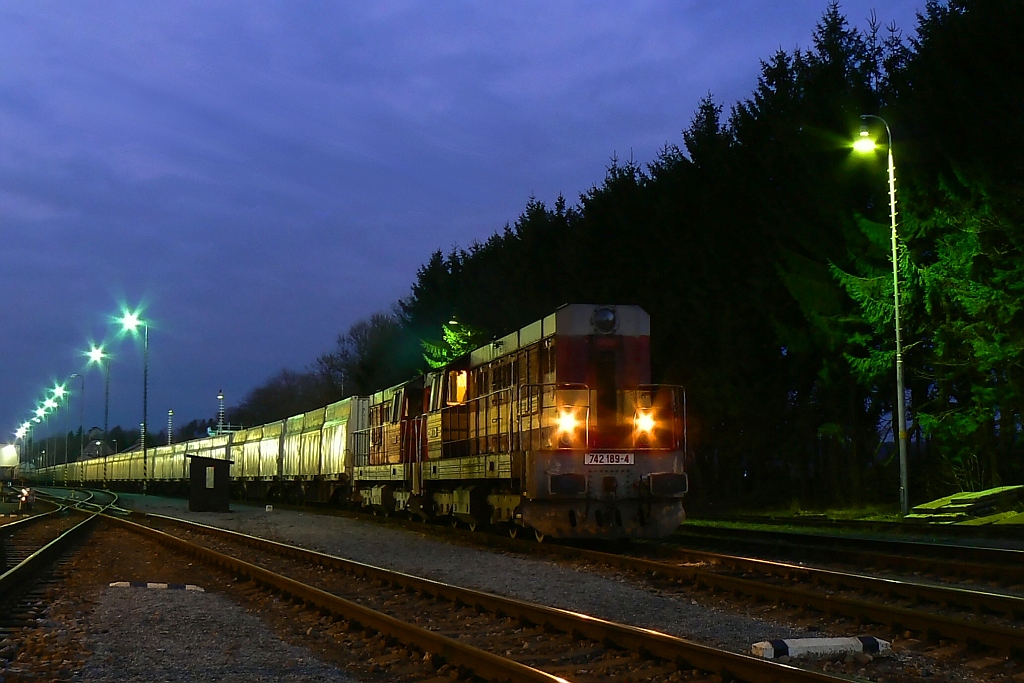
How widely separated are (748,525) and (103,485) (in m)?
61.7

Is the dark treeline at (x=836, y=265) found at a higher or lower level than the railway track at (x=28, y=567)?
higher

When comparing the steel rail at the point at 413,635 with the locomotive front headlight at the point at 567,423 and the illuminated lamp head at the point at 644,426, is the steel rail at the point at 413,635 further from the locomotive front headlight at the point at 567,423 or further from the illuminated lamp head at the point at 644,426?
the illuminated lamp head at the point at 644,426

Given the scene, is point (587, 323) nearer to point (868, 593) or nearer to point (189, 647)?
point (868, 593)

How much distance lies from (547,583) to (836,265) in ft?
54.3

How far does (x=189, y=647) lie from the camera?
325 inches

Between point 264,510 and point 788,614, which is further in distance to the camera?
point 264,510

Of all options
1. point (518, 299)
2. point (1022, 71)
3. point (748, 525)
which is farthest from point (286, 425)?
point (1022, 71)

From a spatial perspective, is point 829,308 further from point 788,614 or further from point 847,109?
point 788,614

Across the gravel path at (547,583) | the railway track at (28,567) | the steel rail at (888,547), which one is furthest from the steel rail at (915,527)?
the railway track at (28,567)

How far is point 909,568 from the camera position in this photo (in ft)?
40.4

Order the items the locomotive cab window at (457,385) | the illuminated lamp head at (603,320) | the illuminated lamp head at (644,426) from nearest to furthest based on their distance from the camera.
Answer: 1. the illuminated lamp head at (644,426)
2. the illuminated lamp head at (603,320)
3. the locomotive cab window at (457,385)

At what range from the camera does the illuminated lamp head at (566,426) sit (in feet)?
47.4

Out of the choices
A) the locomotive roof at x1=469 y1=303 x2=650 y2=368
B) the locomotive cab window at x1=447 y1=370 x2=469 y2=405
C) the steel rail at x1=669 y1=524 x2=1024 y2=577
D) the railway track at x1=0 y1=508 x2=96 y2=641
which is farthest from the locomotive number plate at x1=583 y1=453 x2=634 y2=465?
the railway track at x1=0 y1=508 x2=96 y2=641

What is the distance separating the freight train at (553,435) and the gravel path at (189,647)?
17.5 ft
